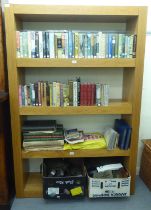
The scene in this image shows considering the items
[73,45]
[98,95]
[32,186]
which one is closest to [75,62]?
[73,45]

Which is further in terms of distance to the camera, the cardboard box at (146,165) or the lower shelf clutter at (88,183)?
the cardboard box at (146,165)

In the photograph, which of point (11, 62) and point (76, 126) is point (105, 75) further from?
point (11, 62)

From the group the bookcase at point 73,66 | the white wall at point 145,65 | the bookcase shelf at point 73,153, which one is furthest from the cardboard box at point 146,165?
the bookcase shelf at point 73,153

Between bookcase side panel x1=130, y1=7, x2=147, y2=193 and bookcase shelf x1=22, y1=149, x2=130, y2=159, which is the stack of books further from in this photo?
bookcase side panel x1=130, y1=7, x2=147, y2=193

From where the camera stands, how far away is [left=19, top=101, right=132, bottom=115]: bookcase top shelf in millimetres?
1904

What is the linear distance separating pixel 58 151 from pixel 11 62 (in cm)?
91

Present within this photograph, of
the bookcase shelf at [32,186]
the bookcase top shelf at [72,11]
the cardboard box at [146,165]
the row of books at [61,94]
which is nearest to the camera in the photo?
the bookcase top shelf at [72,11]

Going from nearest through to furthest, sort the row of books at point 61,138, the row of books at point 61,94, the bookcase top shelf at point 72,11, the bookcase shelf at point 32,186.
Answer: the bookcase top shelf at point 72,11, the row of books at point 61,94, the row of books at point 61,138, the bookcase shelf at point 32,186

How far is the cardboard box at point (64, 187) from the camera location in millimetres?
1942

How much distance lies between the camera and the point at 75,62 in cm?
183

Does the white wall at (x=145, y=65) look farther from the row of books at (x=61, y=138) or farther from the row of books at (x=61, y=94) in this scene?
the row of books at (x=61, y=94)

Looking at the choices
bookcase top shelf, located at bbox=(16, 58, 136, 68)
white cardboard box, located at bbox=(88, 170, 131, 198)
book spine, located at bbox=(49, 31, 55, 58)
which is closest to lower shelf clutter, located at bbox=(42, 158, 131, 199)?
white cardboard box, located at bbox=(88, 170, 131, 198)

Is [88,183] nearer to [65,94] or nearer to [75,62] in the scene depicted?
[65,94]

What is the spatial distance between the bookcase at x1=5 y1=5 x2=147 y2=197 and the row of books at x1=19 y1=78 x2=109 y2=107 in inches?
2.1
